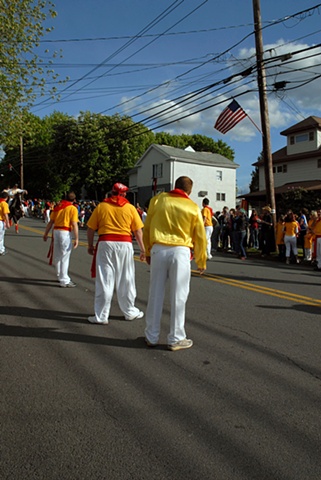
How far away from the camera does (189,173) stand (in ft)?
149

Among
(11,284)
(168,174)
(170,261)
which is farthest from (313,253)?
(168,174)

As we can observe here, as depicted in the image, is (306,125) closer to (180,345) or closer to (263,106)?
(263,106)

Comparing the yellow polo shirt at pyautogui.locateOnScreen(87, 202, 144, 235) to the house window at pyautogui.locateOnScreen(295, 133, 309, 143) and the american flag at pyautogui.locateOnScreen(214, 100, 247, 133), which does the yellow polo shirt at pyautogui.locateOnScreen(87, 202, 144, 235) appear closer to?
the american flag at pyautogui.locateOnScreen(214, 100, 247, 133)

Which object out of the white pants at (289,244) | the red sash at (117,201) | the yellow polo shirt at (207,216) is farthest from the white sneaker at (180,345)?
the white pants at (289,244)

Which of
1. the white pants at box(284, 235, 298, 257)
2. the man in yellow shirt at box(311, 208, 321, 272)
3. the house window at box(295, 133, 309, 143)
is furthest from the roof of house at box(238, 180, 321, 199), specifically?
the man in yellow shirt at box(311, 208, 321, 272)

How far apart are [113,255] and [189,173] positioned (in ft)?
132

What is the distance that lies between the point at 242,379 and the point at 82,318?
2.93 metres

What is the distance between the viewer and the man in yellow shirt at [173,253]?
192 inches

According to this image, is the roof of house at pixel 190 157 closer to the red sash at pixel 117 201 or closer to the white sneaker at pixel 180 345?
the red sash at pixel 117 201

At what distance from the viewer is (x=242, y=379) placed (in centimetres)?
414

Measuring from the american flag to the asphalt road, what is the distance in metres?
12.4

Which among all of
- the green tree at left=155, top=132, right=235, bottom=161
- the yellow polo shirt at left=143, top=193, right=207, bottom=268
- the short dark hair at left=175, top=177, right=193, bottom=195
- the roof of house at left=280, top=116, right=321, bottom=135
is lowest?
the yellow polo shirt at left=143, top=193, right=207, bottom=268

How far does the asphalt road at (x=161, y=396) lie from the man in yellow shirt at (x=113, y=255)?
0.29 m

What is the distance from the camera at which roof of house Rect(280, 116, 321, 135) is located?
3459 cm
